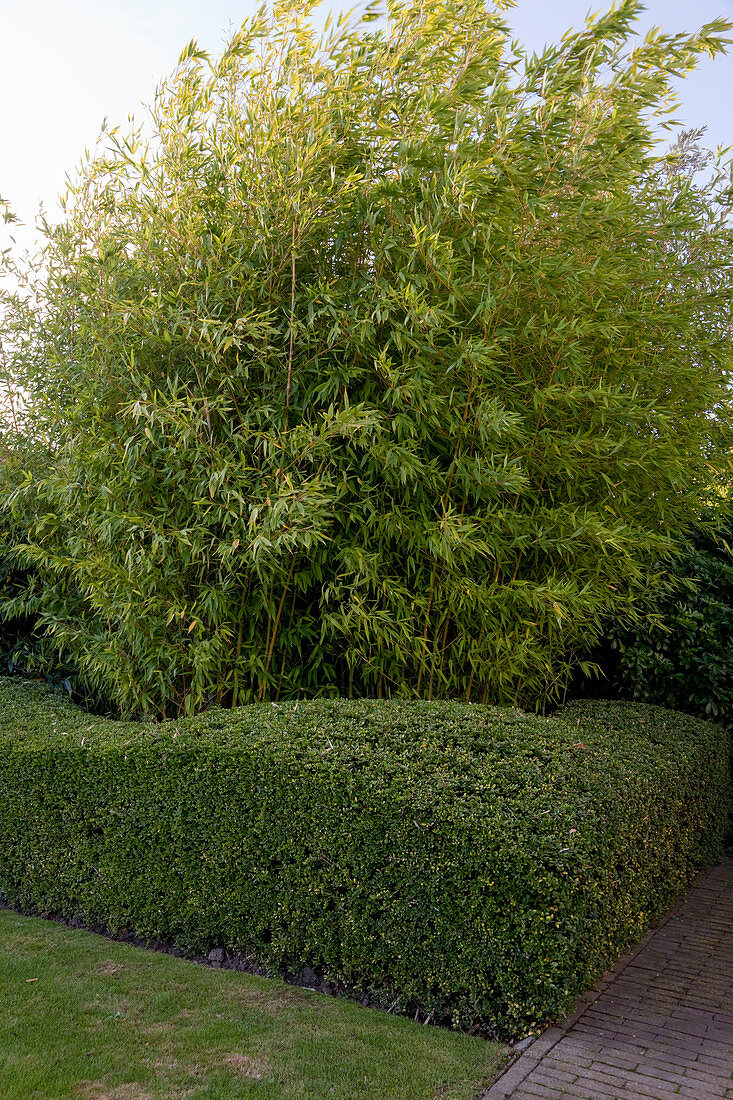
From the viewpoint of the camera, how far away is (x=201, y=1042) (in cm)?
276

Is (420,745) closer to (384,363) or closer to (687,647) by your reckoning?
(384,363)

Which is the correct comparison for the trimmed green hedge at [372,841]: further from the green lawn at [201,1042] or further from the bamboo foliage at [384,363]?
the bamboo foliage at [384,363]

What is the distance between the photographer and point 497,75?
3.77 meters

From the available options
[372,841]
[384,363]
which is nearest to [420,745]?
[372,841]

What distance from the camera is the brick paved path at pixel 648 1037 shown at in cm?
254

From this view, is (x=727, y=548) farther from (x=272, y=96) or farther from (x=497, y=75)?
(x=272, y=96)

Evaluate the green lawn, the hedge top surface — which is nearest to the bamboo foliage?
the hedge top surface

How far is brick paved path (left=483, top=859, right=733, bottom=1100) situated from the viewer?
2541 mm

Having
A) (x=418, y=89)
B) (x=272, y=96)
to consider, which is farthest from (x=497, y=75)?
(x=272, y=96)

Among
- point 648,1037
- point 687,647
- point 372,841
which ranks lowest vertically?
point 648,1037

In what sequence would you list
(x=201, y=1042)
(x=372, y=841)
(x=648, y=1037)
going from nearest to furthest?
(x=201, y=1042) → (x=648, y=1037) → (x=372, y=841)

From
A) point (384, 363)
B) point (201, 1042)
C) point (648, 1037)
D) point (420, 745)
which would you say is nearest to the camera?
point (201, 1042)

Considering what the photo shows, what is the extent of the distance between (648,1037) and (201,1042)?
1.48 metres

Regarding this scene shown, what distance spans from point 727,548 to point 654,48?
3.22m
